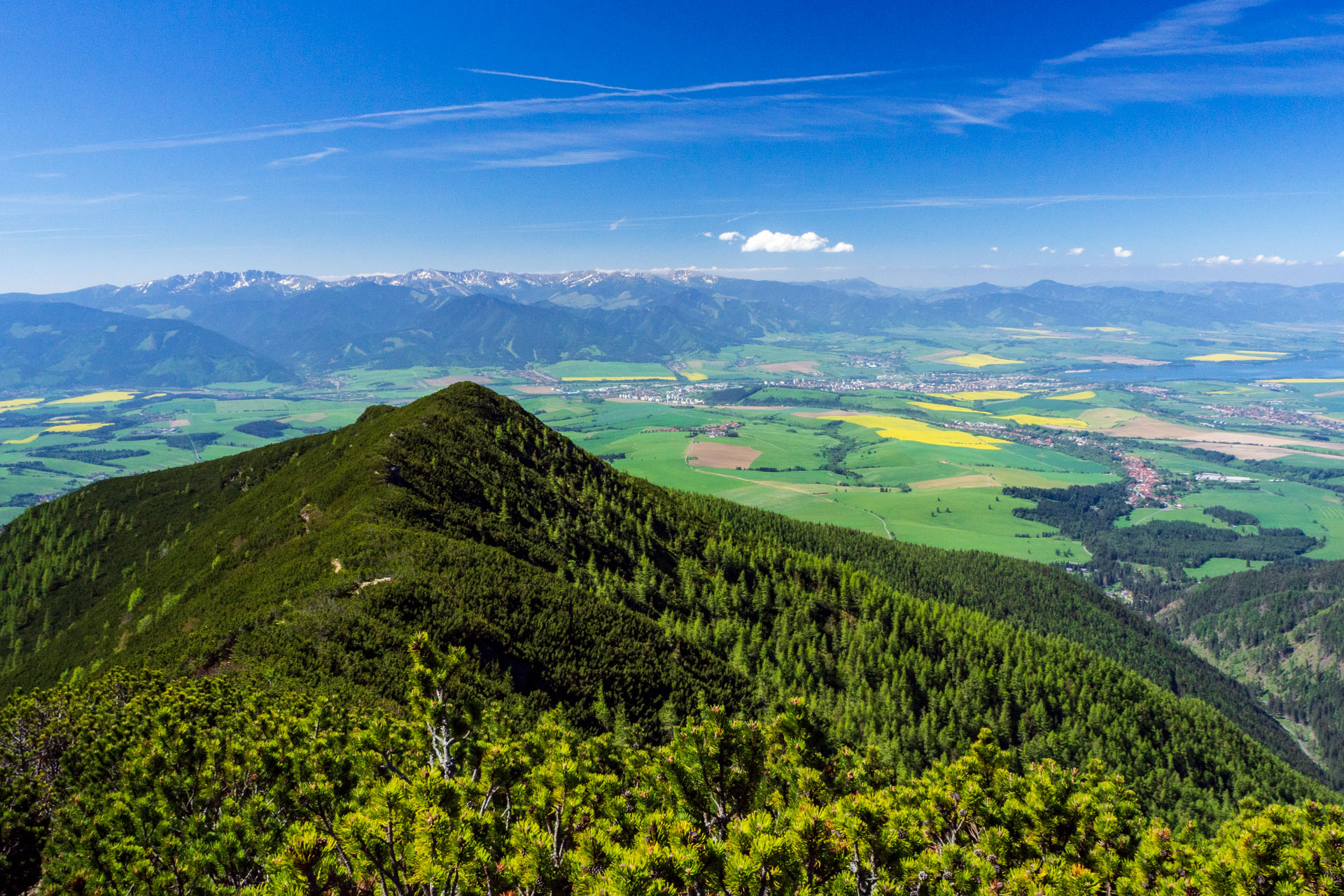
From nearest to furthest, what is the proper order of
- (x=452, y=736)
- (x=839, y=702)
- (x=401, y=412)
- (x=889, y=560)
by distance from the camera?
(x=452, y=736) < (x=839, y=702) < (x=401, y=412) < (x=889, y=560)

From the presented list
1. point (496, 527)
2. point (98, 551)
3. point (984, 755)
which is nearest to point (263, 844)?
point (984, 755)

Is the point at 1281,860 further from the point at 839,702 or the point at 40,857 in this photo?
the point at 839,702

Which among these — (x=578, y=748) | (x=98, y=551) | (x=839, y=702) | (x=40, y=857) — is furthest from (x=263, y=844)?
(x=98, y=551)

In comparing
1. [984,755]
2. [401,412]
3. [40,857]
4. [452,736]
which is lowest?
[40,857]

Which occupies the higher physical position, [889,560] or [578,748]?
[578,748]

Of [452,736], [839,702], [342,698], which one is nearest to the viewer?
[452,736]

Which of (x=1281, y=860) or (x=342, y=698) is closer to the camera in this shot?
(x=1281, y=860)
